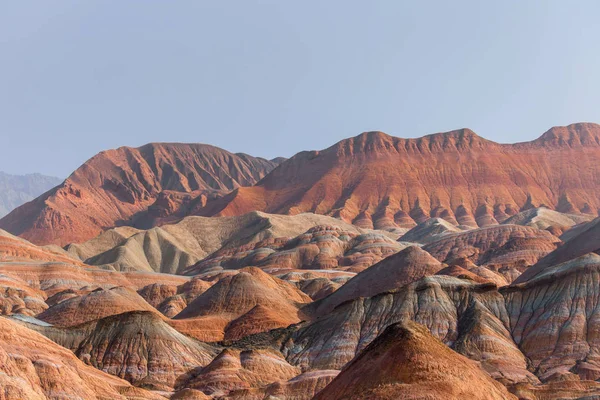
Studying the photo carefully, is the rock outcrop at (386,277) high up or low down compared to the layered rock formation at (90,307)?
up

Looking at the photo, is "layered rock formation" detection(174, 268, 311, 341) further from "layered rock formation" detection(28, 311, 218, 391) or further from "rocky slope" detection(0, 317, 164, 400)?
"rocky slope" detection(0, 317, 164, 400)

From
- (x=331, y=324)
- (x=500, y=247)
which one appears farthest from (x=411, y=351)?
(x=500, y=247)

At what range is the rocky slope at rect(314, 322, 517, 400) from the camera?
172 feet

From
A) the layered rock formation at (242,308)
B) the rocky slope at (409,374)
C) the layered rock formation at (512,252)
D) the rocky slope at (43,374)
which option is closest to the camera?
the rocky slope at (409,374)

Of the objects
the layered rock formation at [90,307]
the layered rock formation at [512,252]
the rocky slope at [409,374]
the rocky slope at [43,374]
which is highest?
the layered rock formation at [512,252]

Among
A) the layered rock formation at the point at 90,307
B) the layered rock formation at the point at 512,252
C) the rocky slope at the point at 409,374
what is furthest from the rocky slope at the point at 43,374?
the layered rock formation at the point at 512,252

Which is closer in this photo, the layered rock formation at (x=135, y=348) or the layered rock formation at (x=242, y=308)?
the layered rock formation at (x=135, y=348)

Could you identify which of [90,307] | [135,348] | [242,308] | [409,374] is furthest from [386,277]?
[409,374]

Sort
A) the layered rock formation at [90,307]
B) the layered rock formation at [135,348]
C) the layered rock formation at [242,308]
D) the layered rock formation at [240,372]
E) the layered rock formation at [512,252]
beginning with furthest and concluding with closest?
the layered rock formation at [512,252]
the layered rock formation at [242,308]
the layered rock formation at [90,307]
the layered rock formation at [135,348]
the layered rock formation at [240,372]

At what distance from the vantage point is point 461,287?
116 meters

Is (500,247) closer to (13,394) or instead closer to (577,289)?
(577,289)

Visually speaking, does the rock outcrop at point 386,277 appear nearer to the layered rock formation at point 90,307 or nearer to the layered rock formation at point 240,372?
the layered rock formation at point 90,307

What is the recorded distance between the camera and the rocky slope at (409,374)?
52.6 meters

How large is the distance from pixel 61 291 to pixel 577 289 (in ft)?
286
